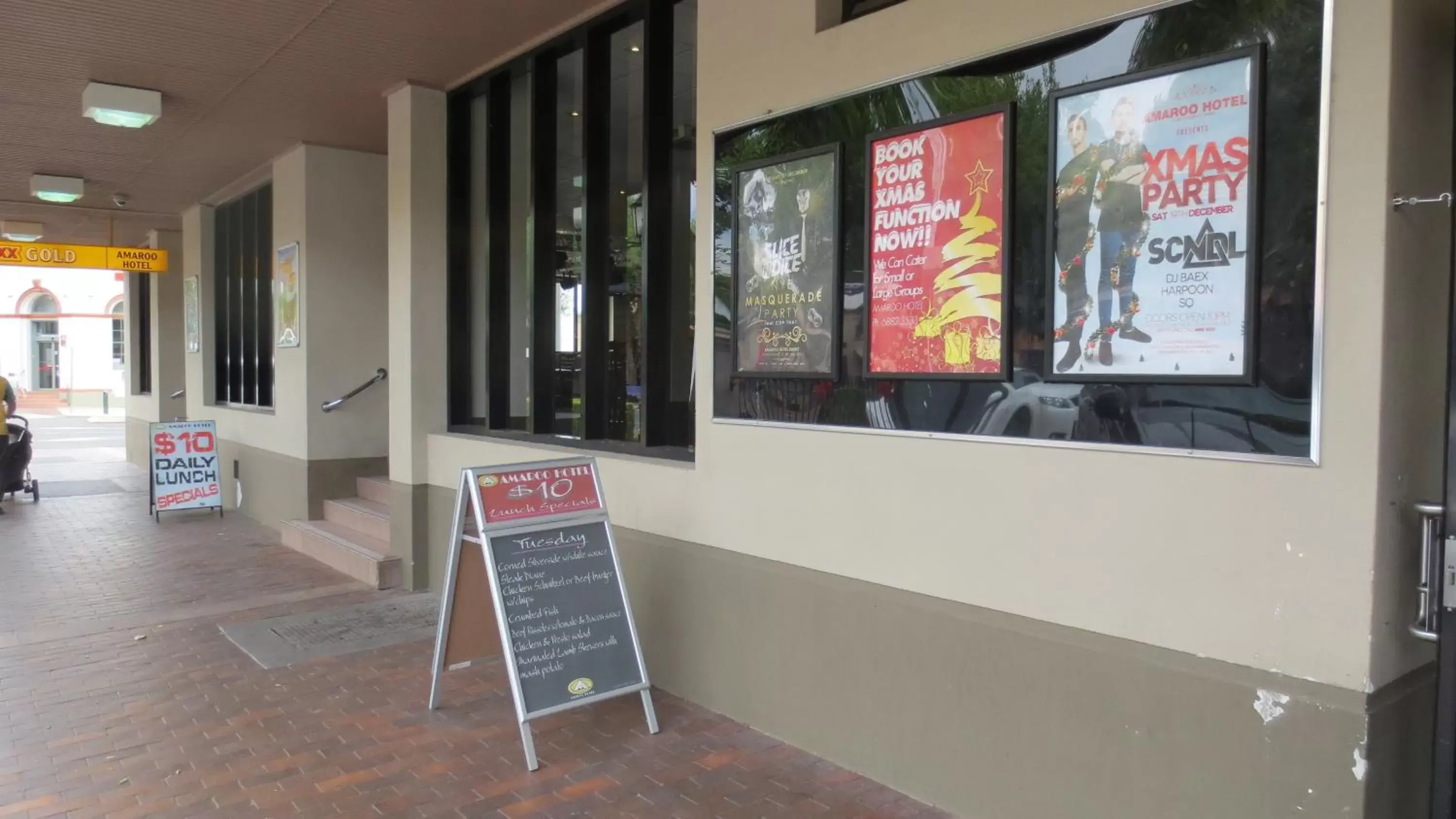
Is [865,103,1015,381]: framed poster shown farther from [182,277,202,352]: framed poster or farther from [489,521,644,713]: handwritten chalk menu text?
[182,277,202,352]: framed poster

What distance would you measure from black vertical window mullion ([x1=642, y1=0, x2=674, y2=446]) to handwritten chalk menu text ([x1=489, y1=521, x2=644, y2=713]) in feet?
3.49

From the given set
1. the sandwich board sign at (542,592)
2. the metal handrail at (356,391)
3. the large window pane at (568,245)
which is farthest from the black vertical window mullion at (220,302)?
the sandwich board sign at (542,592)

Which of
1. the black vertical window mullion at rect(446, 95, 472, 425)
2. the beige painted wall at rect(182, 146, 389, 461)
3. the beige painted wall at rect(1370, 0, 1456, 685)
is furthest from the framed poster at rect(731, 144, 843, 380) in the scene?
the beige painted wall at rect(182, 146, 389, 461)

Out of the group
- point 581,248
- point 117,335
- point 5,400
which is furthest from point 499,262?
point 117,335

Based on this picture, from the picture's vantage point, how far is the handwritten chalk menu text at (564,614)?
422 cm

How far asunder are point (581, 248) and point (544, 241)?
0.73 metres

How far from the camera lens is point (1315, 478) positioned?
8.58 feet

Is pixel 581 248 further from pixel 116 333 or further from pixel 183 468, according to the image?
pixel 116 333

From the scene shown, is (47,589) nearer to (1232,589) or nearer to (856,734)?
(856,734)

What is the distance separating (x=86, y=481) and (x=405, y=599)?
10.2 metres

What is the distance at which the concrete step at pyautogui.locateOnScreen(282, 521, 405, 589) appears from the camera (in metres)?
7.33

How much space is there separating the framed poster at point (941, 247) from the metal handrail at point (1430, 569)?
1.28m

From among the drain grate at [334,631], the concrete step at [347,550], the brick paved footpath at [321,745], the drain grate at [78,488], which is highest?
the concrete step at [347,550]

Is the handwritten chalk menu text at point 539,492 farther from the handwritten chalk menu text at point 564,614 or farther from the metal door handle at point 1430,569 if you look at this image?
the metal door handle at point 1430,569
